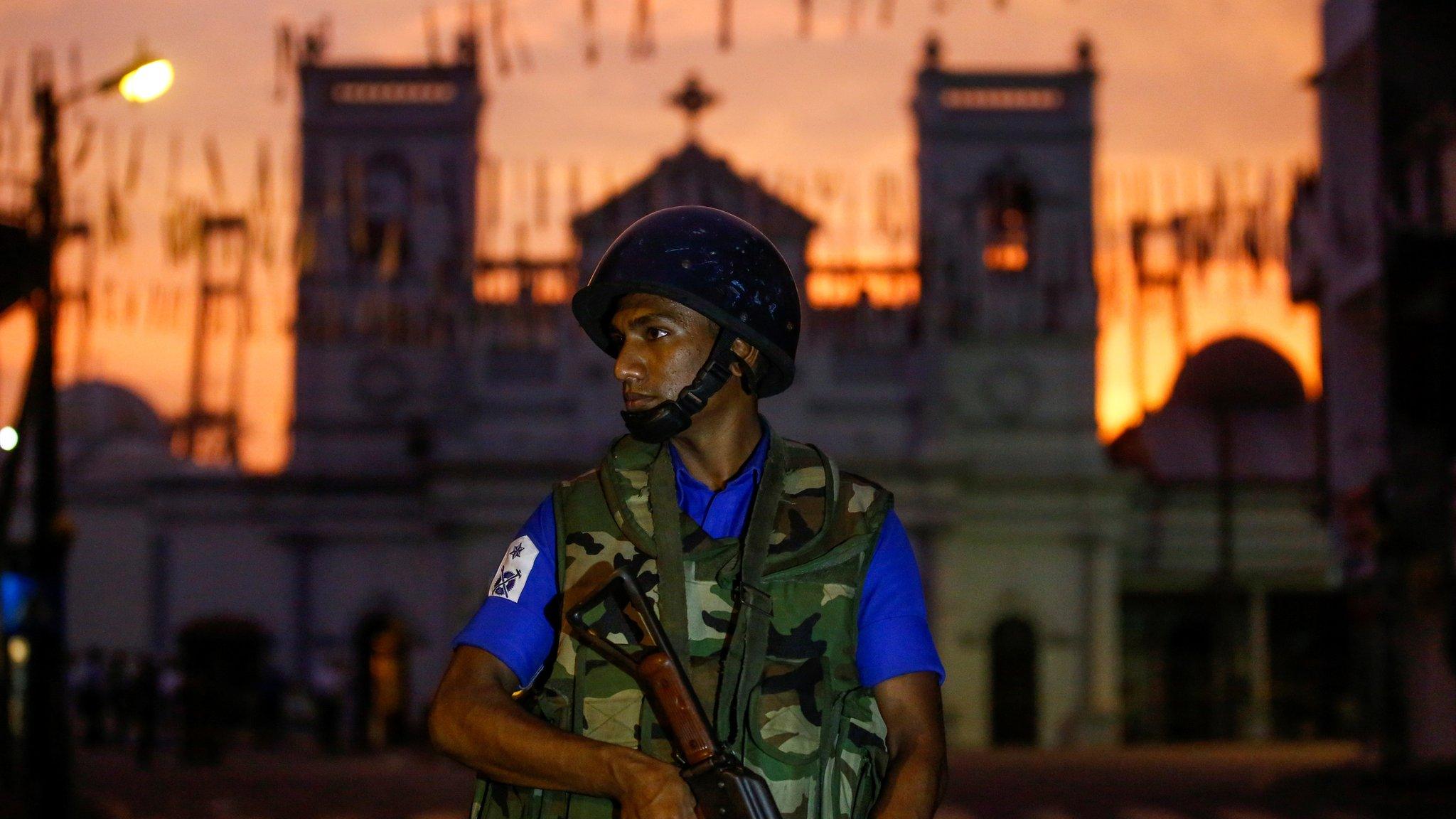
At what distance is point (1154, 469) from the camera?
162ft

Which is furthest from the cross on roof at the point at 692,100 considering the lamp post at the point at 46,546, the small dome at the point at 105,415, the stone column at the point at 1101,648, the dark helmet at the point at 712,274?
the dark helmet at the point at 712,274

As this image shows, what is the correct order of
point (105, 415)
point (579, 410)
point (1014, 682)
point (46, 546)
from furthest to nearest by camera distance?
point (105, 415) < point (579, 410) < point (1014, 682) < point (46, 546)

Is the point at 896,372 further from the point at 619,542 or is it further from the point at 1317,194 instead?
the point at 619,542

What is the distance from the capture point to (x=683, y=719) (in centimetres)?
310

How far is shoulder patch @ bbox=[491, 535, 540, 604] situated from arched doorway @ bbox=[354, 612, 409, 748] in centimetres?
4154

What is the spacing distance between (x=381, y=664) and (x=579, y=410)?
6880mm

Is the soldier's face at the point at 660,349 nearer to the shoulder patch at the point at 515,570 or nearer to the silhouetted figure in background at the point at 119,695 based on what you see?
the shoulder patch at the point at 515,570

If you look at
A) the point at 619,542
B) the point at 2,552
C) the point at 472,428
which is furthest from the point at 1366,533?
the point at 619,542

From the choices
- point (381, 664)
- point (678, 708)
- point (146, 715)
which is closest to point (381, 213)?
point (381, 664)

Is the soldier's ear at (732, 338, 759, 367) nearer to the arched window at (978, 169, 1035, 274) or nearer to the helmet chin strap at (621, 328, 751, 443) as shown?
the helmet chin strap at (621, 328, 751, 443)

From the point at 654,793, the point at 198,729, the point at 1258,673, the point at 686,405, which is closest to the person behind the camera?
the point at 654,793

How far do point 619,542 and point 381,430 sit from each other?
147ft

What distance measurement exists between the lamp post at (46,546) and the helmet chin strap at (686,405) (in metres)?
14.1

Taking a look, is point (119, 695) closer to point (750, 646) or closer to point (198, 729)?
point (198, 729)
